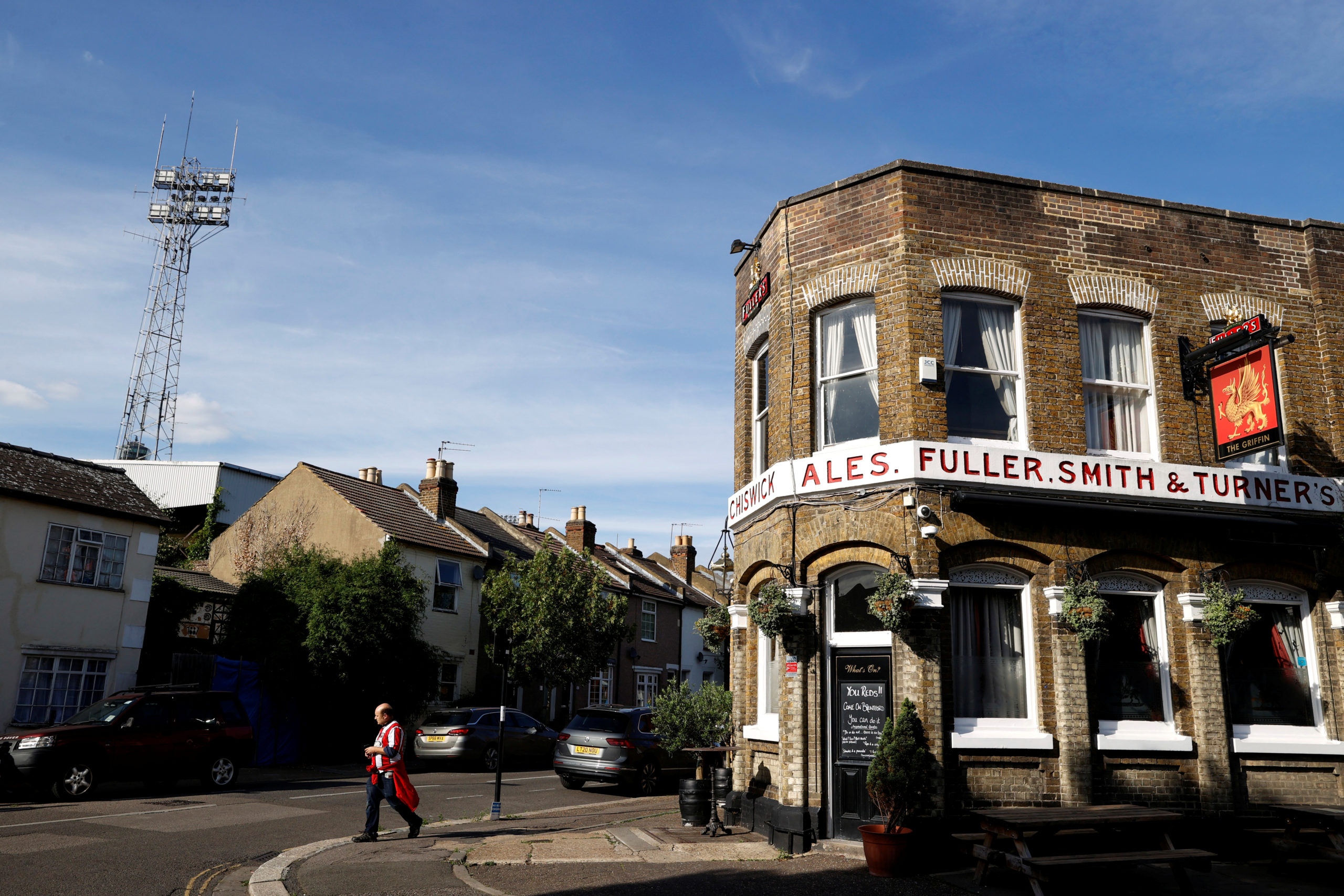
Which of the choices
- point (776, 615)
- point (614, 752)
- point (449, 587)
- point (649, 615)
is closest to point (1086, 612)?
point (776, 615)

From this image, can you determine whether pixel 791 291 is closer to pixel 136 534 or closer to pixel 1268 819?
pixel 1268 819

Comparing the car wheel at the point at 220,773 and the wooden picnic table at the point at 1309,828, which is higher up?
the wooden picnic table at the point at 1309,828

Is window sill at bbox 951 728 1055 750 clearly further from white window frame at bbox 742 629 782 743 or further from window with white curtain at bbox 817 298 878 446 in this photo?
window with white curtain at bbox 817 298 878 446

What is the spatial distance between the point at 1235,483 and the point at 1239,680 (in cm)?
240

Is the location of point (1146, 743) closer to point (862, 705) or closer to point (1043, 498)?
point (1043, 498)

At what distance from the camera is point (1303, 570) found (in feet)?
40.0

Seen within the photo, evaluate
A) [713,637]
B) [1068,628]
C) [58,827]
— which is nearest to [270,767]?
[58,827]

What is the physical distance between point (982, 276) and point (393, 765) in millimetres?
9224

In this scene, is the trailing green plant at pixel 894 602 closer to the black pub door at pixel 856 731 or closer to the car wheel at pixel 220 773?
the black pub door at pixel 856 731

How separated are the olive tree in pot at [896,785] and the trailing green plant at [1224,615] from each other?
3.80 m

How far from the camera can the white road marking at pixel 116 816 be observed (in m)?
12.1

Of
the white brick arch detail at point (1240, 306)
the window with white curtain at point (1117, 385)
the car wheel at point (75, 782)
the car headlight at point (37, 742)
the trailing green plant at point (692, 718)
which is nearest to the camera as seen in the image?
the window with white curtain at point (1117, 385)

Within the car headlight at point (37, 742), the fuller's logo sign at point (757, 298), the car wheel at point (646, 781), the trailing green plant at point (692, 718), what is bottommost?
the car wheel at point (646, 781)

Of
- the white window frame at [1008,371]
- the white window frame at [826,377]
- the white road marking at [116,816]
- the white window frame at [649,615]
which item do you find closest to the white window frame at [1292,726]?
the white window frame at [1008,371]
